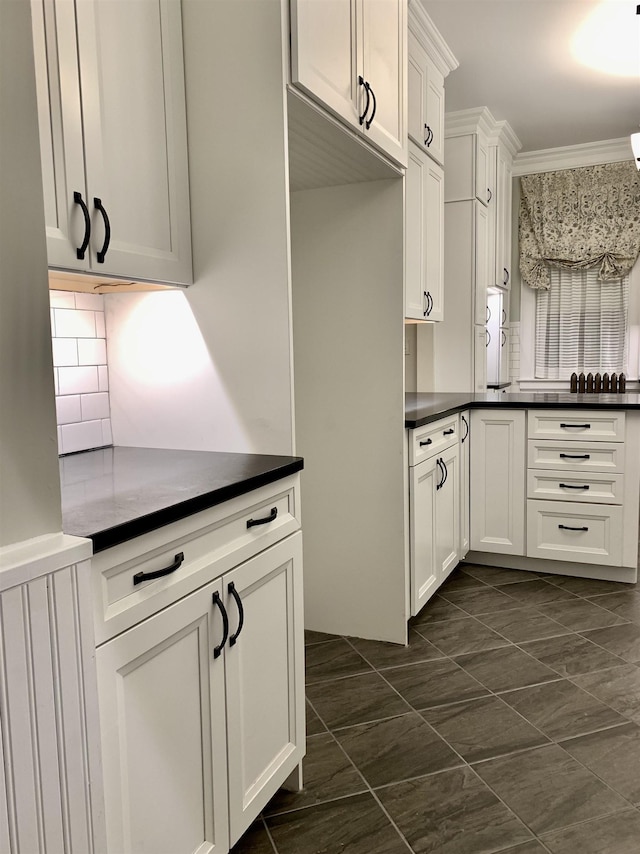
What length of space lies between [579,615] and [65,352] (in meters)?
2.42

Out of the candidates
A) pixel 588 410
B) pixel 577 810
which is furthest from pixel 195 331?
pixel 588 410

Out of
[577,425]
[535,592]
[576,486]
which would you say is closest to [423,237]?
[577,425]

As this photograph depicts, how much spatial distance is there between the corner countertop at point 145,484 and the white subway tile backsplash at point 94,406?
0.10 m

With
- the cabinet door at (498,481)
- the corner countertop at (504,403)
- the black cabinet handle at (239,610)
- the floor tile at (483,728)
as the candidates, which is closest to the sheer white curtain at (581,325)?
the corner countertop at (504,403)

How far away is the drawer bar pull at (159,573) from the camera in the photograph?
114 centimetres

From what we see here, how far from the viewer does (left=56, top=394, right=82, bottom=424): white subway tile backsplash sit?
5.78 ft

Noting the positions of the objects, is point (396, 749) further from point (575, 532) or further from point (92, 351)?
point (575, 532)

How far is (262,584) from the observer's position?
1.55 meters

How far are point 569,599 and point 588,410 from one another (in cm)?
92

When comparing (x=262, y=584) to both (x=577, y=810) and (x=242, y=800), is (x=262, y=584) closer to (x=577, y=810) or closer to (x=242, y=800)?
(x=242, y=800)

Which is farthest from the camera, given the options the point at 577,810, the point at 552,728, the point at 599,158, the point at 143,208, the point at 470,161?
the point at 599,158

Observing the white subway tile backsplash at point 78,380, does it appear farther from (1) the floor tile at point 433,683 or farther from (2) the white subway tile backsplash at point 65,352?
(1) the floor tile at point 433,683

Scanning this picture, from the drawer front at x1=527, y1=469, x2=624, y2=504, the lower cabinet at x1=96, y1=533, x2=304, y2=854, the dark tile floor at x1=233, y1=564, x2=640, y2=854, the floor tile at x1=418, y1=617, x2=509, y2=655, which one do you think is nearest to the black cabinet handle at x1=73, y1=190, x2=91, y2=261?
the lower cabinet at x1=96, y1=533, x2=304, y2=854

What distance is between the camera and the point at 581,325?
5.49 metres
